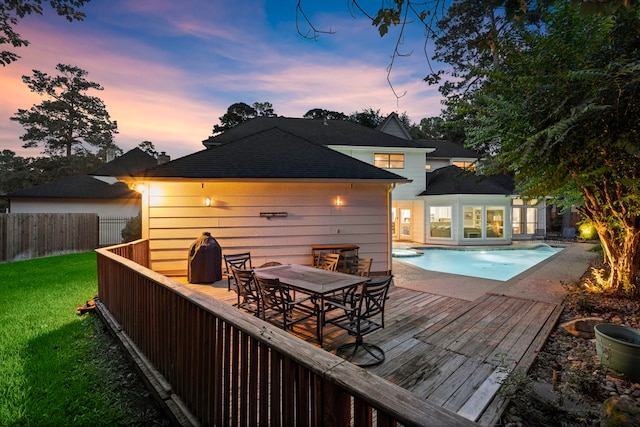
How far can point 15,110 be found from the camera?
25.0 m

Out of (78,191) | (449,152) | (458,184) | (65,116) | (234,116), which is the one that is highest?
(234,116)

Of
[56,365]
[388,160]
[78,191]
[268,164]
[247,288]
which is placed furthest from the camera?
[78,191]

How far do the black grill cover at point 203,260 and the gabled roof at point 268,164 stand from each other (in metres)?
1.65

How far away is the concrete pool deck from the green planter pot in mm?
2425

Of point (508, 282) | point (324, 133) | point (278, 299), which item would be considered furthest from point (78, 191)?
point (508, 282)

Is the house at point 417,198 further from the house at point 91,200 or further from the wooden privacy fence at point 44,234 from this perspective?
the house at point 91,200

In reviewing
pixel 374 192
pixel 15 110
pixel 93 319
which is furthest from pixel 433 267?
pixel 15 110

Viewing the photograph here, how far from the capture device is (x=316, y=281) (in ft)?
13.9

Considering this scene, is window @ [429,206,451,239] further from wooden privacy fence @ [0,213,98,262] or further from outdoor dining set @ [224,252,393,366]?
wooden privacy fence @ [0,213,98,262]

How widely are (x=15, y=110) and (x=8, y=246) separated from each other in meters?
22.6

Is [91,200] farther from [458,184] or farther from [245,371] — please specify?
[458,184]

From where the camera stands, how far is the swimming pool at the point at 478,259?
11.0 metres

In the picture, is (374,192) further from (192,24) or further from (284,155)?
(192,24)

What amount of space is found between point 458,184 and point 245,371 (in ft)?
54.7
